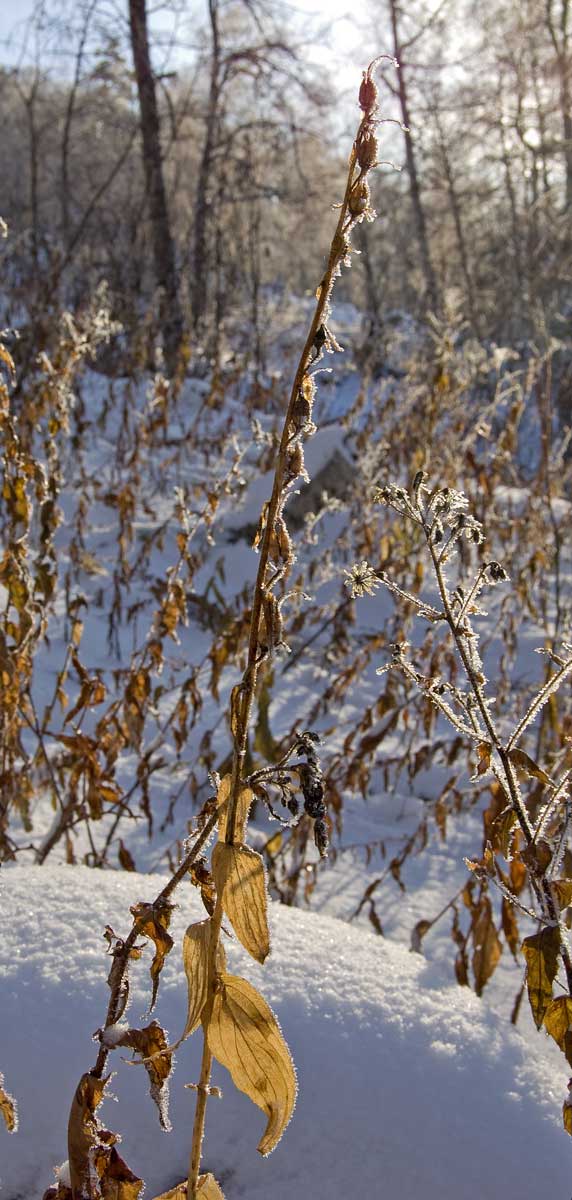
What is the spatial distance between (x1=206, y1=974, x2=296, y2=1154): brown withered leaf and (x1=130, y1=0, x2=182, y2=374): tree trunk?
6506mm

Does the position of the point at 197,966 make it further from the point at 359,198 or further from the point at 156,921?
the point at 359,198

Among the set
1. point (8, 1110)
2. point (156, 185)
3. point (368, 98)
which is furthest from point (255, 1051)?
point (156, 185)

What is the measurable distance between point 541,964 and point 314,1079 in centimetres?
44

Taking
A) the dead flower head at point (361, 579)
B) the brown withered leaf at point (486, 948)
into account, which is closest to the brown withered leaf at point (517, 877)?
the brown withered leaf at point (486, 948)

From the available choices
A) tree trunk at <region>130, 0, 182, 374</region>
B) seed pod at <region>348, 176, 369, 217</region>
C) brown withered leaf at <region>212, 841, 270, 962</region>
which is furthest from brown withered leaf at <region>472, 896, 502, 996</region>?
tree trunk at <region>130, 0, 182, 374</region>

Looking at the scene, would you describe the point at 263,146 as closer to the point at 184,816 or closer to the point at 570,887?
the point at 184,816

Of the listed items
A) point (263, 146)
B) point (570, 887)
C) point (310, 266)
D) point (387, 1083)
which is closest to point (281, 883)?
point (387, 1083)

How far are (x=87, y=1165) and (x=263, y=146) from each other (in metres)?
9.89

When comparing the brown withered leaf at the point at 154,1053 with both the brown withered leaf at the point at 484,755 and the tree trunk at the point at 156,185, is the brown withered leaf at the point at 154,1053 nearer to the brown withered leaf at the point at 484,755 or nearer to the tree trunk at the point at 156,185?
the brown withered leaf at the point at 484,755

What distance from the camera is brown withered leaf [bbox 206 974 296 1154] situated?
22.2 inches

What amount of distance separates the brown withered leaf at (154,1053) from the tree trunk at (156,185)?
21.1ft

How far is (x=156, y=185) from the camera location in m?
7.35

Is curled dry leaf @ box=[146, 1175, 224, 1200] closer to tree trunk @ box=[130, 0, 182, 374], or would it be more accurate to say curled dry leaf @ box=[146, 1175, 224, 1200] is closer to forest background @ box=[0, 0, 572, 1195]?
forest background @ box=[0, 0, 572, 1195]

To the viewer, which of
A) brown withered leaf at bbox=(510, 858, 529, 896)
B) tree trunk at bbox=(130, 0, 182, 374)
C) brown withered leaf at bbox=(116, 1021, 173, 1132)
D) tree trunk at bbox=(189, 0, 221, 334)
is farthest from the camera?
tree trunk at bbox=(189, 0, 221, 334)
